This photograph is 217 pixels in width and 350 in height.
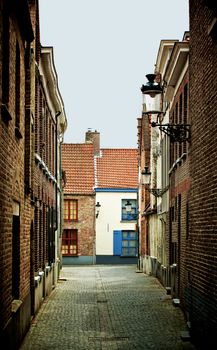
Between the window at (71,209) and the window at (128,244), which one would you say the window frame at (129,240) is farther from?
the window at (71,209)

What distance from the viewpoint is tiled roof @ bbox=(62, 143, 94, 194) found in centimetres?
5478

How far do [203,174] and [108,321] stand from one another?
268 inches

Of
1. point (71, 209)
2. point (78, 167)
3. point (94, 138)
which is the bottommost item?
point (71, 209)


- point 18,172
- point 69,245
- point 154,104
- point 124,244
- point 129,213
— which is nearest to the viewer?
point 18,172

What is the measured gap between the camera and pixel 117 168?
5778cm

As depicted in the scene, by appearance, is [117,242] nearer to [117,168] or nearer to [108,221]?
[108,221]

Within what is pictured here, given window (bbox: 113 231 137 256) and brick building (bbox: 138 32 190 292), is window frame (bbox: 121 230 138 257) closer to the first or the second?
window (bbox: 113 231 137 256)

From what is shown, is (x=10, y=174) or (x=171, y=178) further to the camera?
(x=171, y=178)

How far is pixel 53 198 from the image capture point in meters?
32.0

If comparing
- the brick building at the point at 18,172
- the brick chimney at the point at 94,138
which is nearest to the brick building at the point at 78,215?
the brick chimney at the point at 94,138

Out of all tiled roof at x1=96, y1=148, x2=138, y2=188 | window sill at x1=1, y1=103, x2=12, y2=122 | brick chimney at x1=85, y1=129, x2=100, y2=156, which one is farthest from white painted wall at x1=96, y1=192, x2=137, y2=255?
window sill at x1=1, y1=103, x2=12, y2=122

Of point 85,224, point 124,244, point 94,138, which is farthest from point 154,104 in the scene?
point 94,138

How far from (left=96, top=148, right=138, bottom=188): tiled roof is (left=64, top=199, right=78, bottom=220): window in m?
2.30

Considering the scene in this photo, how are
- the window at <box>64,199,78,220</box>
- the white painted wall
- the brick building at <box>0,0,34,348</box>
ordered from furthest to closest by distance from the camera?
1. the white painted wall
2. the window at <box>64,199,78,220</box>
3. the brick building at <box>0,0,34,348</box>
